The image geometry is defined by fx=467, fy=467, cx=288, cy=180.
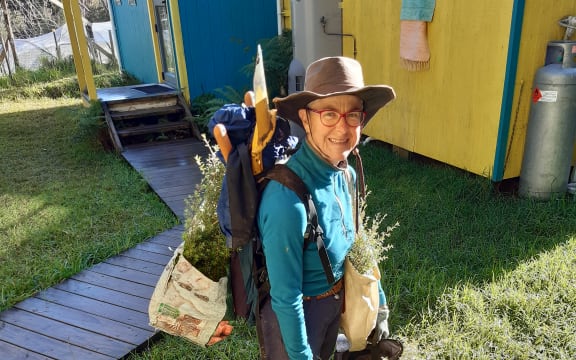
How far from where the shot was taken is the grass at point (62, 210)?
4.19 m

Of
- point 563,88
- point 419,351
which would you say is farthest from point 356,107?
point 563,88

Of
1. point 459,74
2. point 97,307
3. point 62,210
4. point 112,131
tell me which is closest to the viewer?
point 97,307

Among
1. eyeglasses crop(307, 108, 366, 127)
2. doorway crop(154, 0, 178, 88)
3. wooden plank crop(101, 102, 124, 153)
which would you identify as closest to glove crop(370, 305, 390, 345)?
eyeglasses crop(307, 108, 366, 127)

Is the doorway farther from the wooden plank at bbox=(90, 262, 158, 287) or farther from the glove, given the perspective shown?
the glove

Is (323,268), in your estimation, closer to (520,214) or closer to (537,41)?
(520,214)

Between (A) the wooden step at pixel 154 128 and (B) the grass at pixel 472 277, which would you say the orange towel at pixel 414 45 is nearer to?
(B) the grass at pixel 472 277

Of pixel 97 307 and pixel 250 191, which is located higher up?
pixel 250 191

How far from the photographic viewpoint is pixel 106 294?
372 centimetres

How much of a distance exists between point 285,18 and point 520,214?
5.40 metres

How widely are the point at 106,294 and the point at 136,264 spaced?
471mm

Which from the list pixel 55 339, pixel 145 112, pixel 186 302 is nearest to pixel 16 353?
pixel 55 339

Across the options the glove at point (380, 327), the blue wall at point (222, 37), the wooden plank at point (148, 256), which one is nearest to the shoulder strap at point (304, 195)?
the glove at point (380, 327)

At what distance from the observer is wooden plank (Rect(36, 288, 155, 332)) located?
3361 mm

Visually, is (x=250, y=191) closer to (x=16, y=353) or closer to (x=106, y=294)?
(x=16, y=353)
